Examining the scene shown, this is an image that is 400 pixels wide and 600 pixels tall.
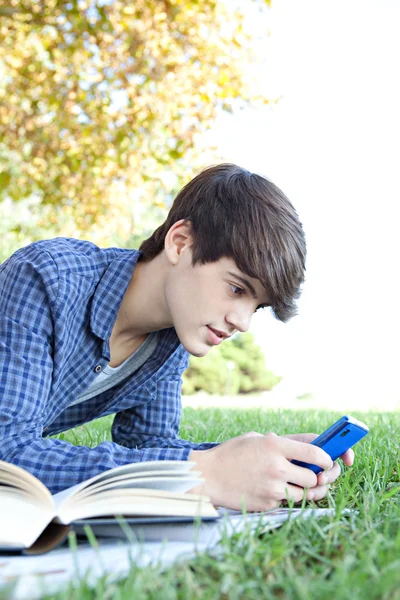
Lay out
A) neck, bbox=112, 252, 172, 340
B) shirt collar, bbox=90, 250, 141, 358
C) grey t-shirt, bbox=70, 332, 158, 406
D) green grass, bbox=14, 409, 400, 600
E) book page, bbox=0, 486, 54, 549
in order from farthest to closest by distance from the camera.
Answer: grey t-shirt, bbox=70, 332, 158, 406
neck, bbox=112, 252, 172, 340
shirt collar, bbox=90, 250, 141, 358
book page, bbox=0, 486, 54, 549
green grass, bbox=14, 409, 400, 600

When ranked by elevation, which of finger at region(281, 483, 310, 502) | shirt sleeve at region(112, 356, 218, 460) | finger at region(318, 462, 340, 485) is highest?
finger at region(318, 462, 340, 485)

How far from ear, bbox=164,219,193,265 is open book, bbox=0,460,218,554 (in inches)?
37.6

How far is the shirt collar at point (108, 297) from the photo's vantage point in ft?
6.86

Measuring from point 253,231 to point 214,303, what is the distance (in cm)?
26

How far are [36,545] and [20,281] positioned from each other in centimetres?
89

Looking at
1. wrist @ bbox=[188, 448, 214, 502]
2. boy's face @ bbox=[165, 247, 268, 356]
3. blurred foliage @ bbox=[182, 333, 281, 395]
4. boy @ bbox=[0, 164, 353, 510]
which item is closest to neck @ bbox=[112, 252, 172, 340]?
boy @ bbox=[0, 164, 353, 510]

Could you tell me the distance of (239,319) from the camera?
1.92 m

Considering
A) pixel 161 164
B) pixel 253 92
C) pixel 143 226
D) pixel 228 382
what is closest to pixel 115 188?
pixel 161 164

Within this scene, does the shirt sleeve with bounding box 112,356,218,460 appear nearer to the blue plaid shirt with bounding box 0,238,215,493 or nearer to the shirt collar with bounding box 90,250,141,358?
the blue plaid shirt with bounding box 0,238,215,493

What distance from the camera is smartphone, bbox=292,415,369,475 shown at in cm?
150

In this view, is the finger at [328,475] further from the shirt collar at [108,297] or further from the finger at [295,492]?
the shirt collar at [108,297]

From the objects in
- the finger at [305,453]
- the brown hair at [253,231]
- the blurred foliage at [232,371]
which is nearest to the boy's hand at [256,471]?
the finger at [305,453]

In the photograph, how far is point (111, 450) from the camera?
1508mm

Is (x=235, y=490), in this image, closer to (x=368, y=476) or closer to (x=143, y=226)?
(x=368, y=476)
